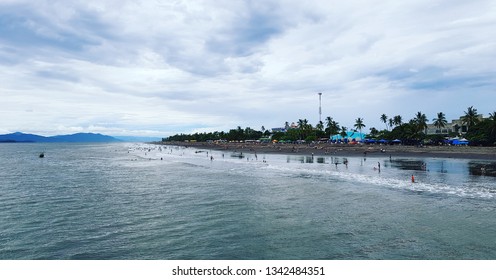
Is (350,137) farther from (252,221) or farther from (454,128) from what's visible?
(252,221)

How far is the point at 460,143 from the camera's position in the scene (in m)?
98.9

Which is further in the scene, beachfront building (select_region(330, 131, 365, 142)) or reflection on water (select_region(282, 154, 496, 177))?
beachfront building (select_region(330, 131, 365, 142))

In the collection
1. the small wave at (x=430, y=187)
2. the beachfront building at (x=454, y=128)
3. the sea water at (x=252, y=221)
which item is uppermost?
the beachfront building at (x=454, y=128)

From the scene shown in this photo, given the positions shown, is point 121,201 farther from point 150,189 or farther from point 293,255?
point 293,255

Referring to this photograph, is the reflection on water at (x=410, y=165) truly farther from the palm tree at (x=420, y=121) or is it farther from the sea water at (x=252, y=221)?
the palm tree at (x=420, y=121)

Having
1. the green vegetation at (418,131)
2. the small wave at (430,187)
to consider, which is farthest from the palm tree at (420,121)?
the small wave at (430,187)

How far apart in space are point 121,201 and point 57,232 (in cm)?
1003

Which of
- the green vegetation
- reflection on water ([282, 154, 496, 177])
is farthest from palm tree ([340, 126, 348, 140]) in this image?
reflection on water ([282, 154, 496, 177])

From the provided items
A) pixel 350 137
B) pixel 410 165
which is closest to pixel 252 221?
pixel 410 165

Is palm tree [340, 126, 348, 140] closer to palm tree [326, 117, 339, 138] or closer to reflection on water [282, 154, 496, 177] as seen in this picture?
palm tree [326, 117, 339, 138]

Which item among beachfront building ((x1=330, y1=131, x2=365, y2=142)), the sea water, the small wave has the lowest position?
the sea water

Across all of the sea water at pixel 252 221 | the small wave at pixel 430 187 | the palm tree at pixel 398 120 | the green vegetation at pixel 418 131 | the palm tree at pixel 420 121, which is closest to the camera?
the sea water at pixel 252 221

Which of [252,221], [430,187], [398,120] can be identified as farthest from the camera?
[398,120]

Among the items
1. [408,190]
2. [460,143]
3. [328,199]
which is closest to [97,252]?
[328,199]
